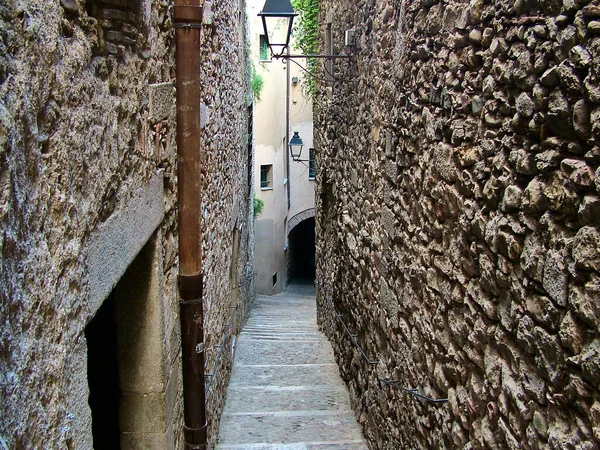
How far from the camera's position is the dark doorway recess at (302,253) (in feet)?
67.9

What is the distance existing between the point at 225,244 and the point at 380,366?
8.47 ft

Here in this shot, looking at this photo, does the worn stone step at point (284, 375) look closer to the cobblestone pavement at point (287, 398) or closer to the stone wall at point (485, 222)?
the cobblestone pavement at point (287, 398)

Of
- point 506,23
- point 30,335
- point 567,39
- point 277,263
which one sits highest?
point 506,23

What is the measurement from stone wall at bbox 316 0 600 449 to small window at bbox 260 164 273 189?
35.1 feet

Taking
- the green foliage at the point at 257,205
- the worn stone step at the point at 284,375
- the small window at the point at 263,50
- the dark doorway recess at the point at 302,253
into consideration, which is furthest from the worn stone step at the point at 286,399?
the dark doorway recess at the point at 302,253

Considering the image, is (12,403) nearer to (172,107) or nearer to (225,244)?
(172,107)

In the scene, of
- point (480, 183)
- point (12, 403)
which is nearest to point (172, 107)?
point (480, 183)

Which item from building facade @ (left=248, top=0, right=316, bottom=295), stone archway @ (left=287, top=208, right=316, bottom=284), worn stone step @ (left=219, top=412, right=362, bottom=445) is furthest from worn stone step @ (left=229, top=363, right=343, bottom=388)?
stone archway @ (left=287, top=208, right=316, bottom=284)

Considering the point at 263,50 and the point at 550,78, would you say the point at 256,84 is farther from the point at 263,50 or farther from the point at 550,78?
the point at 550,78

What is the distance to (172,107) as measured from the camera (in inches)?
126

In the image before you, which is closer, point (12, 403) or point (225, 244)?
point (12, 403)

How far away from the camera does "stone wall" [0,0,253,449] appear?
126 cm

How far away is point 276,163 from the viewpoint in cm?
1616

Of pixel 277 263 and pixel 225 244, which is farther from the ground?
pixel 225 244
